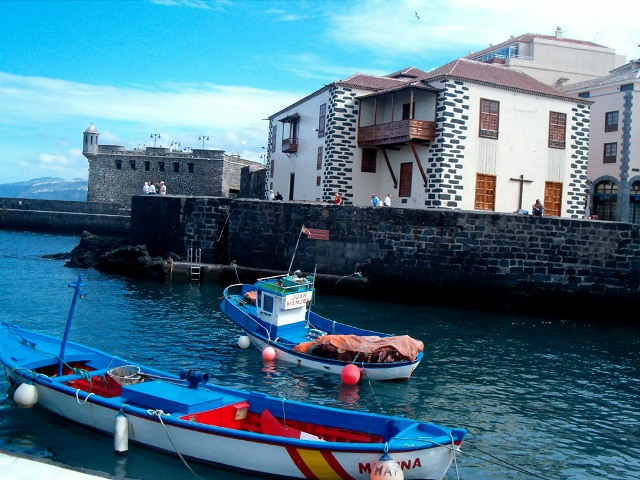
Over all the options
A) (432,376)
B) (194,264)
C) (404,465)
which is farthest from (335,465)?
(194,264)

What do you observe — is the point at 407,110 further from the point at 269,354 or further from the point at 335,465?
the point at 335,465

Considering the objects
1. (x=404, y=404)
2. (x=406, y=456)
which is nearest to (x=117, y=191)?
(x=404, y=404)

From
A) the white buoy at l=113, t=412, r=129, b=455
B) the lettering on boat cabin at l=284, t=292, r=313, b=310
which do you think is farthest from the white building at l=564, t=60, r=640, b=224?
the white buoy at l=113, t=412, r=129, b=455

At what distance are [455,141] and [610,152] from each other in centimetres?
1881

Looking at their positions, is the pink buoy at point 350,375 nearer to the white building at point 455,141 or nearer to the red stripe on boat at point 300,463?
the red stripe on boat at point 300,463

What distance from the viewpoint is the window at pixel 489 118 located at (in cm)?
2941

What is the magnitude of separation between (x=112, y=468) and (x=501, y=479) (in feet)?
18.9

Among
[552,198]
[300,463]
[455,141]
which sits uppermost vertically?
[455,141]

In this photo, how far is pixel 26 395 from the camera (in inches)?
444

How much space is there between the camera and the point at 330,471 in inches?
348

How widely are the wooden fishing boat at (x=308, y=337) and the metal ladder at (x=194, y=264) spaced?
9.13 metres

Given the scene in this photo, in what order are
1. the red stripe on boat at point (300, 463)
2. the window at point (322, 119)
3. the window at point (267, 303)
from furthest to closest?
the window at point (322, 119) → the window at point (267, 303) → the red stripe on boat at point (300, 463)

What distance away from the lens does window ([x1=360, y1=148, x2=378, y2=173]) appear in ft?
108

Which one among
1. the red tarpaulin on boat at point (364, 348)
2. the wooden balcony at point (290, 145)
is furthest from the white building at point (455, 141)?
the red tarpaulin on boat at point (364, 348)
